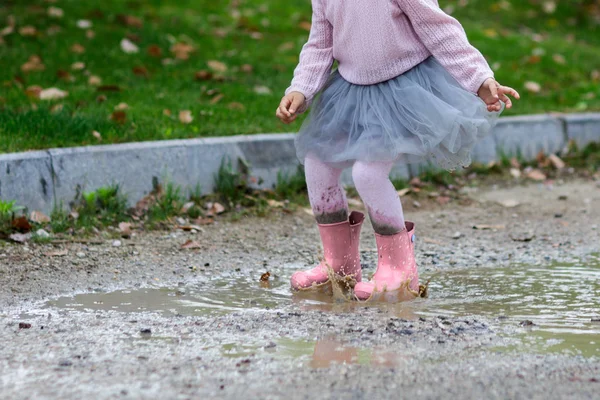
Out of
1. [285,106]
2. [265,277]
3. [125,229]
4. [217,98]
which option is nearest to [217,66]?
[217,98]

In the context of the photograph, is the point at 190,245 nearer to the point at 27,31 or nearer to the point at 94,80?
the point at 94,80

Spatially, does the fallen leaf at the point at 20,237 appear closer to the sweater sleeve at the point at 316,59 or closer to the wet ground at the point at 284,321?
the wet ground at the point at 284,321

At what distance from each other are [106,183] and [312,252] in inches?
41.1

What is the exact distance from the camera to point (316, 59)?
341 centimetres

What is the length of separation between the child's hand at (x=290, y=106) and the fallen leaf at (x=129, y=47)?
3.55 metres

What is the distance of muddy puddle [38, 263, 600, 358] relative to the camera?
8.90 feet

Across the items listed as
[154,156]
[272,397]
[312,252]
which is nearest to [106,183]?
[154,156]

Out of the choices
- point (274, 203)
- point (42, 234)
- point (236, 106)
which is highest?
point (236, 106)

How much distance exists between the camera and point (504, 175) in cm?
585

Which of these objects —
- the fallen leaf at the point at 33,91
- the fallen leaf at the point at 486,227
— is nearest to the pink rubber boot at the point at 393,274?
the fallen leaf at the point at 486,227

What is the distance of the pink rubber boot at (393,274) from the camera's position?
326 cm

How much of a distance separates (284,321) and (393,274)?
0.53 meters

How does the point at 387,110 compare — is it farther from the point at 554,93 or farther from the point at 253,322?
the point at 554,93

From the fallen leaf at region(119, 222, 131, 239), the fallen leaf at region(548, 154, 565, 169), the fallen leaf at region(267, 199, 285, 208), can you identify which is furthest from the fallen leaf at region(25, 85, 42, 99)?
the fallen leaf at region(548, 154, 565, 169)
